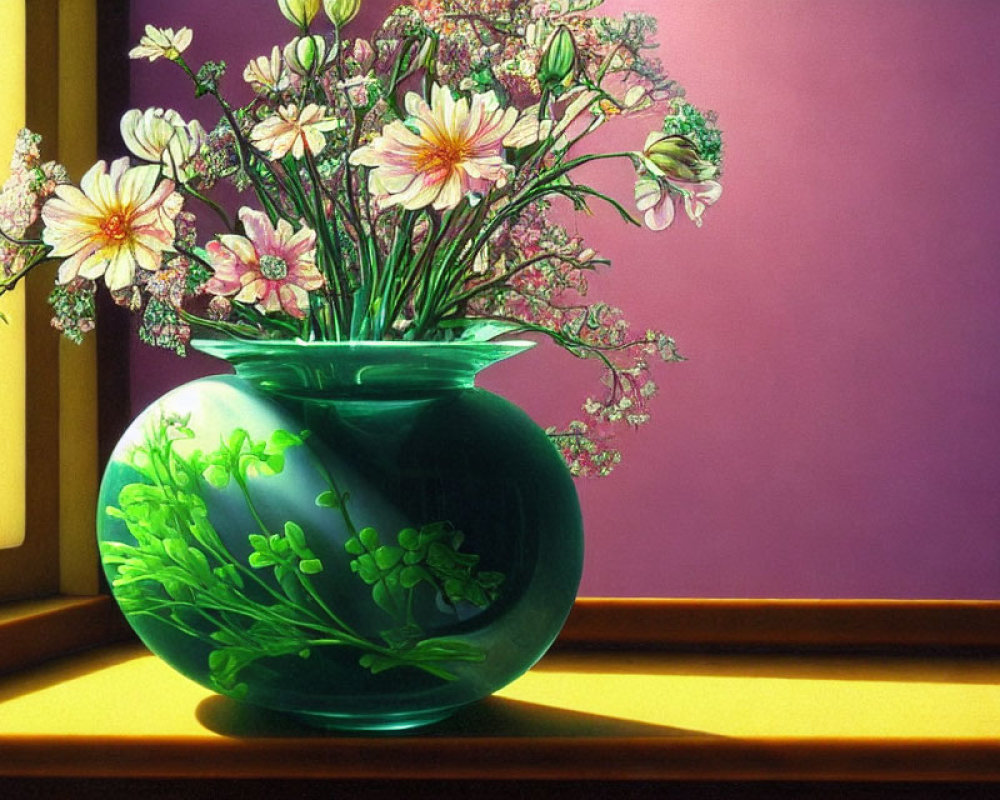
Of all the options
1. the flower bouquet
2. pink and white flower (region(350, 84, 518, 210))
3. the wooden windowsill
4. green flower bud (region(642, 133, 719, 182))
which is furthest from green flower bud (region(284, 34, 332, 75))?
the wooden windowsill

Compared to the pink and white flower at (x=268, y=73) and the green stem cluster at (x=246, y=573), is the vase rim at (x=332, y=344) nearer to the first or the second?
the green stem cluster at (x=246, y=573)

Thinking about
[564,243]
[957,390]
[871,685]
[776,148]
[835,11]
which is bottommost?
[871,685]

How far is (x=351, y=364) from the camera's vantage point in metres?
0.68

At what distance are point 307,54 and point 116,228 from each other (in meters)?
0.17

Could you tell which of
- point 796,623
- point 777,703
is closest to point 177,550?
point 777,703

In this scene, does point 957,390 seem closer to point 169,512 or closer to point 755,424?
point 755,424

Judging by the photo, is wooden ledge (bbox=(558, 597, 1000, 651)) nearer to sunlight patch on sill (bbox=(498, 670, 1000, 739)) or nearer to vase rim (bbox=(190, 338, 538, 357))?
sunlight patch on sill (bbox=(498, 670, 1000, 739))

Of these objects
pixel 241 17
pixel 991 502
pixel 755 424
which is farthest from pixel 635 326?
pixel 241 17

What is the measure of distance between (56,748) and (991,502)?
2.87 feet

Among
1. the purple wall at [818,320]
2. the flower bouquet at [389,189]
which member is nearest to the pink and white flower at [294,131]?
the flower bouquet at [389,189]

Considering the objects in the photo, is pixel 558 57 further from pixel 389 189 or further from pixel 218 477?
pixel 218 477

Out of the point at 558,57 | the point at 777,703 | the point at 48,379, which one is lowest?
the point at 777,703

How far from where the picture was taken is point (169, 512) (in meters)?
0.68

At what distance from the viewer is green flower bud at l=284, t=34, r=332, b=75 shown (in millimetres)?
668
